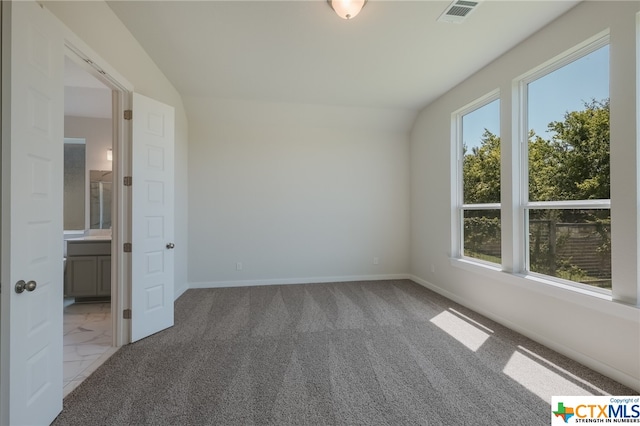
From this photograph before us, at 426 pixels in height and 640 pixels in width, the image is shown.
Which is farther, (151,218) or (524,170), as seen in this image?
(524,170)

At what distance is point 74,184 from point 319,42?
4.60m

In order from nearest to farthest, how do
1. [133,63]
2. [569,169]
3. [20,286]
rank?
[20,286] → [569,169] → [133,63]

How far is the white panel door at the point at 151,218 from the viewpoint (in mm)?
2748

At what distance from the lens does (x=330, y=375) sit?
2.18 m

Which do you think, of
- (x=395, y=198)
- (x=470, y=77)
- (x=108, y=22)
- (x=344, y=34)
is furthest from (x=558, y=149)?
(x=108, y=22)

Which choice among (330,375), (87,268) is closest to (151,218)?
(87,268)

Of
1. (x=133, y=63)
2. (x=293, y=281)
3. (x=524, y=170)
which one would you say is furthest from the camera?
(x=293, y=281)

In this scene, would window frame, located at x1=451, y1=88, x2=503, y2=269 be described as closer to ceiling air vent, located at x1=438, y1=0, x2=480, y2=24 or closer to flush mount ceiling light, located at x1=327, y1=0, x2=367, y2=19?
ceiling air vent, located at x1=438, y1=0, x2=480, y2=24

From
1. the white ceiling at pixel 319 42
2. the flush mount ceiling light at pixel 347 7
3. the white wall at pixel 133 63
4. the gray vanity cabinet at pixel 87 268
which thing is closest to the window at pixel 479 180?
the white ceiling at pixel 319 42

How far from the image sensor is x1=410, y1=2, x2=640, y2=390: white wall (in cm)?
204

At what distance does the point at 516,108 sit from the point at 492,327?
7.97ft

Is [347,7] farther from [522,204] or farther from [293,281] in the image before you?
[293,281]

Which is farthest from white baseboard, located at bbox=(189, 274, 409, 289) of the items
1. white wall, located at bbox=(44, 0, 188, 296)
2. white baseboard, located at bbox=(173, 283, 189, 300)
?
white wall, located at bbox=(44, 0, 188, 296)

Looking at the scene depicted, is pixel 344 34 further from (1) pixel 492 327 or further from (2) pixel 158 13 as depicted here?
(1) pixel 492 327
